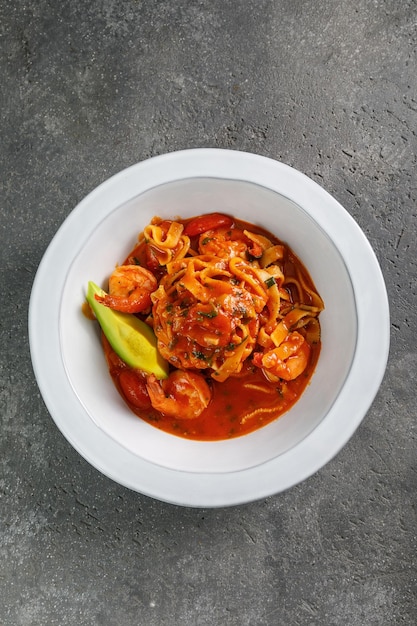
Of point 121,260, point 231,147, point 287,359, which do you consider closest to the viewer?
point 287,359

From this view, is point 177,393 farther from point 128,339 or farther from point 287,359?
point 287,359

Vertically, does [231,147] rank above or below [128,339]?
above

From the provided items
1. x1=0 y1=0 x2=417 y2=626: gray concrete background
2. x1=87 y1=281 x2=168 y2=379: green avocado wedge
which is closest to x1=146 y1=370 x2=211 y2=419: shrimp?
x1=87 y1=281 x2=168 y2=379: green avocado wedge

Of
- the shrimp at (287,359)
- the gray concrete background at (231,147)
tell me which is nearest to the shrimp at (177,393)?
the shrimp at (287,359)

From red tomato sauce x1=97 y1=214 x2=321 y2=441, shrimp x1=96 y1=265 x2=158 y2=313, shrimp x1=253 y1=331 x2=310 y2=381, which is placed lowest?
red tomato sauce x1=97 y1=214 x2=321 y2=441

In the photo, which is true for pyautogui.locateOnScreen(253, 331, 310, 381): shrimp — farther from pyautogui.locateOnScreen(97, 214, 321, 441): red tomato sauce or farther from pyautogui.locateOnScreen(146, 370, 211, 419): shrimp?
pyautogui.locateOnScreen(146, 370, 211, 419): shrimp

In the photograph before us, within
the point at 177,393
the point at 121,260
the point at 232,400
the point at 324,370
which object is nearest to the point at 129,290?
the point at 121,260
